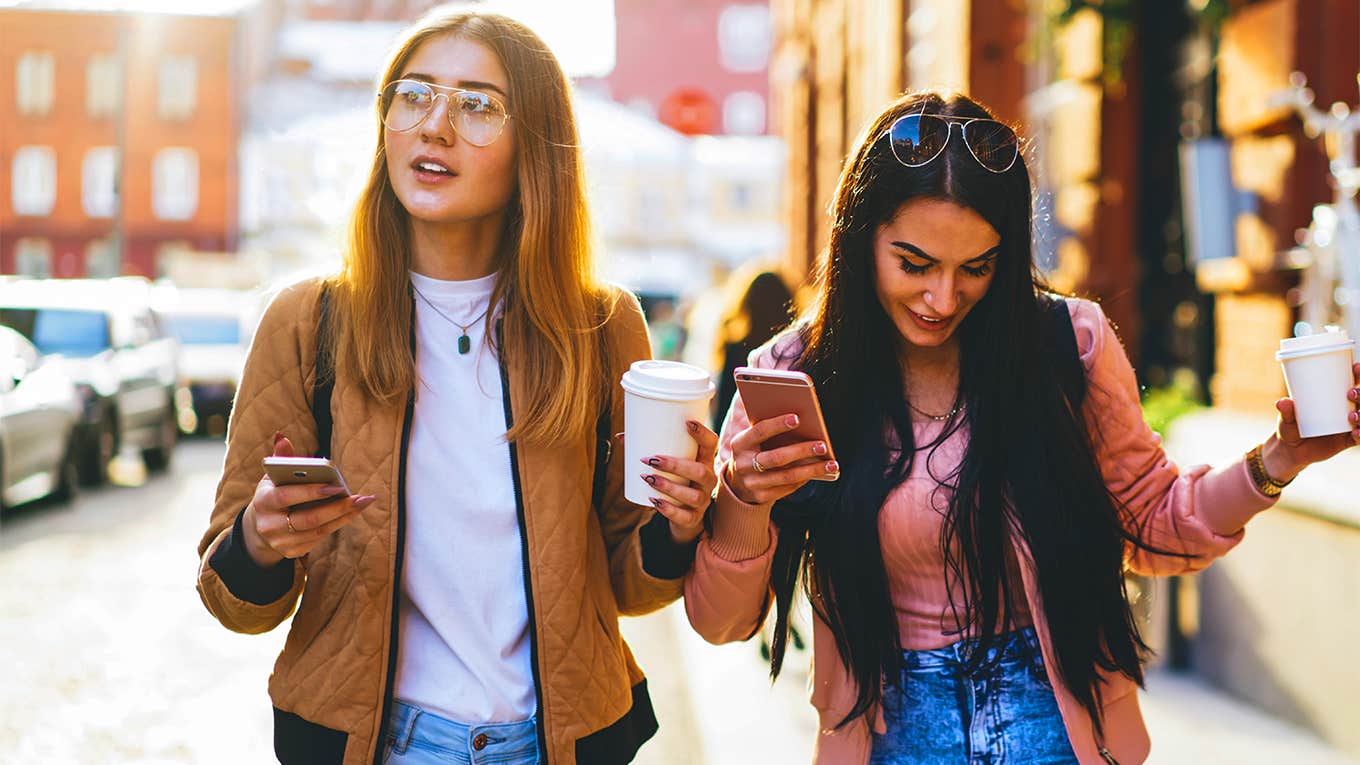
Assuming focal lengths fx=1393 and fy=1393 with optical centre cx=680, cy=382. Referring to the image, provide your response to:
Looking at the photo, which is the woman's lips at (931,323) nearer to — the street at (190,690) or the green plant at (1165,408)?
the street at (190,690)

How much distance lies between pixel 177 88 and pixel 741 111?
22425 millimetres

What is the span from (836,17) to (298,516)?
17166mm

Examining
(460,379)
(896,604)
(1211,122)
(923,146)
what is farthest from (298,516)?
(1211,122)

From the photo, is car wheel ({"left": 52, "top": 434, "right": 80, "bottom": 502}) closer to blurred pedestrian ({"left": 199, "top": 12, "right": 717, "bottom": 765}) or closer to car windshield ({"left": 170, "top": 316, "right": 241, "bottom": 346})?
car windshield ({"left": 170, "top": 316, "right": 241, "bottom": 346})

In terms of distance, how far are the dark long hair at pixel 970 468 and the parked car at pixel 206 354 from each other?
55.4ft

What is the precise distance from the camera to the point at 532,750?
2.21 metres

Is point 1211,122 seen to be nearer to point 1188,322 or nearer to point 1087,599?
point 1188,322

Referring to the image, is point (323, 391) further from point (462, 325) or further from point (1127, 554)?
point (1127, 554)

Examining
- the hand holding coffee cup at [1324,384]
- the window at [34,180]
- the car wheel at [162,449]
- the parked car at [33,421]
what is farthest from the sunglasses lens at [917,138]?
the window at [34,180]

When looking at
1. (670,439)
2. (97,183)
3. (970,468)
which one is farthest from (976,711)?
(97,183)

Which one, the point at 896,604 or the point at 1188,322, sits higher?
the point at 1188,322

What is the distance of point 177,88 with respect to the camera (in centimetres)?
4650

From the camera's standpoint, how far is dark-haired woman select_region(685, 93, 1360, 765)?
90.0 inches

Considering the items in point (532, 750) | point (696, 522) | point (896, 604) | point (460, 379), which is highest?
point (460, 379)
